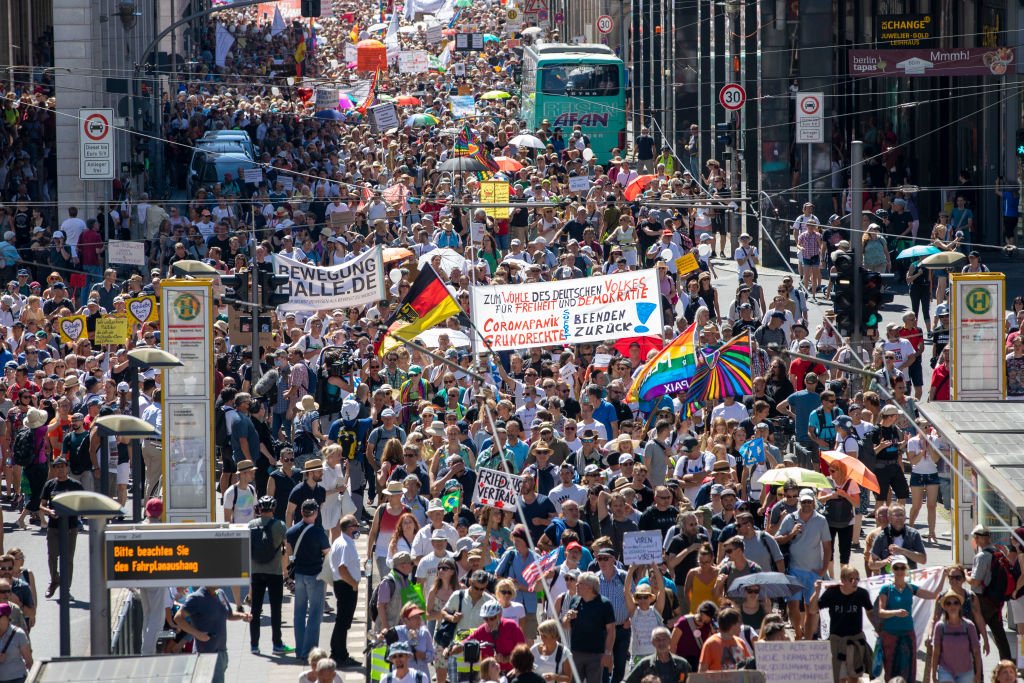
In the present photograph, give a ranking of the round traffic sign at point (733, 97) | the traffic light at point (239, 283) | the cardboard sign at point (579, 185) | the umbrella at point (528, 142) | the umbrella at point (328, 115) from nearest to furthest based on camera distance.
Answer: the traffic light at point (239, 283) < the cardboard sign at point (579, 185) < the round traffic sign at point (733, 97) < the umbrella at point (528, 142) < the umbrella at point (328, 115)

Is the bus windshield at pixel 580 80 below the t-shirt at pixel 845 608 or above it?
above

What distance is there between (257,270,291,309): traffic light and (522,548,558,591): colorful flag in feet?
22.5

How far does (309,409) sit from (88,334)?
243 inches

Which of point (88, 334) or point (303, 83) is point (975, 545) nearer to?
point (88, 334)

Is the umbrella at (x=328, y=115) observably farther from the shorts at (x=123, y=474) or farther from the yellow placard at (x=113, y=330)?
the shorts at (x=123, y=474)

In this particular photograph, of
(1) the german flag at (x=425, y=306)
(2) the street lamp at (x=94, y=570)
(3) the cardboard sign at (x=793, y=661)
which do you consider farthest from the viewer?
(1) the german flag at (x=425, y=306)

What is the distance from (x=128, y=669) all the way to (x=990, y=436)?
842 centimetres

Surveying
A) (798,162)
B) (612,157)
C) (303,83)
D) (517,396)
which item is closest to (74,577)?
(517,396)

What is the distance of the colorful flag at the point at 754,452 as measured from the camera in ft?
58.6

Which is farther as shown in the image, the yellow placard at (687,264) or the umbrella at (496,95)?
the umbrella at (496,95)

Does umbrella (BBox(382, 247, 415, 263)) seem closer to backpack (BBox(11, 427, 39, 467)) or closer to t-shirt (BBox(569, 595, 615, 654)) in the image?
backpack (BBox(11, 427, 39, 467))

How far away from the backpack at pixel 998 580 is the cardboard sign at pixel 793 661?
246 cm

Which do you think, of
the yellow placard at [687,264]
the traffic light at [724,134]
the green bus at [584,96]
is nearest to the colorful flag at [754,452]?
the yellow placard at [687,264]

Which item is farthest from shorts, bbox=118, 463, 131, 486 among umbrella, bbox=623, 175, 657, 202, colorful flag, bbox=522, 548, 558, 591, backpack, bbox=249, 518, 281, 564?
umbrella, bbox=623, 175, 657, 202
